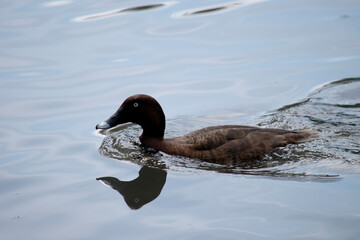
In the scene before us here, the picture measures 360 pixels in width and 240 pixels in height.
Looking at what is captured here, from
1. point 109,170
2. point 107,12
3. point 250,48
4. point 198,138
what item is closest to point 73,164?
point 109,170

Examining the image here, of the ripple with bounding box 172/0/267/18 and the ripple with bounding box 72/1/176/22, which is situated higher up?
the ripple with bounding box 72/1/176/22

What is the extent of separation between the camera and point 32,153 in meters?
8.66

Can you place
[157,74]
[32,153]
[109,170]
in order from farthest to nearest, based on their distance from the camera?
[157,74], [32,153], [109,170]

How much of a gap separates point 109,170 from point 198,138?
1.26m

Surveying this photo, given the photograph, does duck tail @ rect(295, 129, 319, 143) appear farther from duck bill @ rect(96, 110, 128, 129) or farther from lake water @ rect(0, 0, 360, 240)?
duck bill @ rect(96, 110, 128, 129)

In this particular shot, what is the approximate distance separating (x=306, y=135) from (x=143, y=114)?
228 centimetres

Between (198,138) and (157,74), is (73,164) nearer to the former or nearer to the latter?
(198,138)

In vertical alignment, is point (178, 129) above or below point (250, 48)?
below

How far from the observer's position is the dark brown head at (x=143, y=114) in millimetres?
8586

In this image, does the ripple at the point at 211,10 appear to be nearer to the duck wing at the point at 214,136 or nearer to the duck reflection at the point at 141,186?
the duck wing at the point at 214,136

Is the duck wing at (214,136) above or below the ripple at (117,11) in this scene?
below

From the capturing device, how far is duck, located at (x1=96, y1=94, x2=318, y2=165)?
8164 mm

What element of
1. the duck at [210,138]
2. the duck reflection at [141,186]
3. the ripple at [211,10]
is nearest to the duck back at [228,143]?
the duck at [210,138]

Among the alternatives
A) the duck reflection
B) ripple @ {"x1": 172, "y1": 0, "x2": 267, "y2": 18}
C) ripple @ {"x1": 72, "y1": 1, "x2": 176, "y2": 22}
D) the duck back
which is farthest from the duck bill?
ripple @ {"x1": 172, "y1": 0, "x2": 267, "y2": 18}
